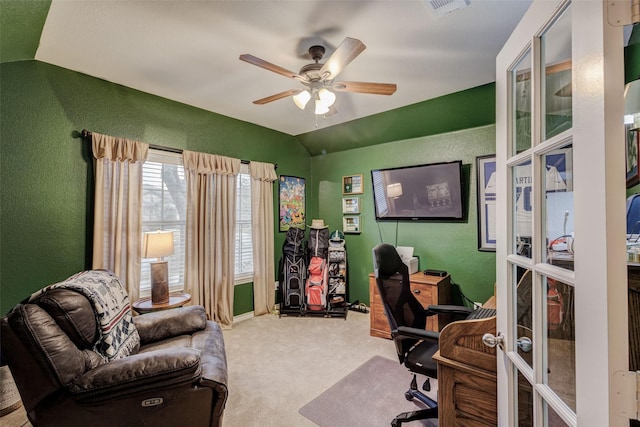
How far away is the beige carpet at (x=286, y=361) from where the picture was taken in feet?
6.38

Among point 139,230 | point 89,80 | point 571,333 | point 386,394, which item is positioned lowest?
point 386,394

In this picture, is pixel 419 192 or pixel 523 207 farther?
pixel 419 192

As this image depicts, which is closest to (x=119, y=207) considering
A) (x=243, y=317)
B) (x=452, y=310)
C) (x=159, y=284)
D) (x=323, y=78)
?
(x=159, y=284)

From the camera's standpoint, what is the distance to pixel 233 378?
237 cm

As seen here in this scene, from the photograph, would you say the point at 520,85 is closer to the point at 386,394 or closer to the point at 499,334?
the point at 499,334

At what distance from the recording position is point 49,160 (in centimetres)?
238

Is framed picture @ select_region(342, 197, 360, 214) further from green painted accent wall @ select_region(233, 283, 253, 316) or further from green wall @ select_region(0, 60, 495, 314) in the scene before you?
green painted accent wall @ select_region(233, 283, 253, 316)

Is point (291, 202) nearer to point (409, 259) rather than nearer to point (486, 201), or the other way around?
point (409, 259)

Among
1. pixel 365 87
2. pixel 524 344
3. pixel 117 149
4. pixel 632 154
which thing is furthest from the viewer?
pixel 117 149

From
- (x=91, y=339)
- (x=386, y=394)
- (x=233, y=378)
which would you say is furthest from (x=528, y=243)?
(x=233, y=378)

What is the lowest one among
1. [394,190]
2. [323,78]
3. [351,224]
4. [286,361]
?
[286,361]

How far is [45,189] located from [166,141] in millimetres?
1119

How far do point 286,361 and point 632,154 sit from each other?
269 cm

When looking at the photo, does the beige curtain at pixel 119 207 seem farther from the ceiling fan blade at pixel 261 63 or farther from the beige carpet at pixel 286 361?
the ceiling fan blade at pixel 261 63
